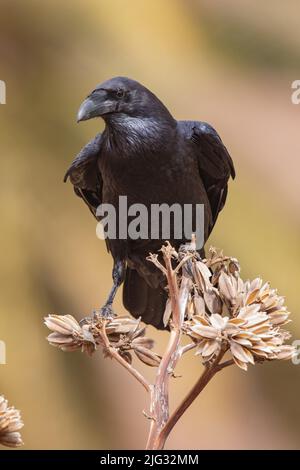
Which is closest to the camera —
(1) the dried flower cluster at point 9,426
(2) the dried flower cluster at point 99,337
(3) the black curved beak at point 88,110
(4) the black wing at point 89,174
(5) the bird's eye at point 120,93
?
(1) the dried flower cluster at point 9,426

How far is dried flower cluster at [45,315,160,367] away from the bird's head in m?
0.45

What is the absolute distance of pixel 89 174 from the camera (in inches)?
59.9

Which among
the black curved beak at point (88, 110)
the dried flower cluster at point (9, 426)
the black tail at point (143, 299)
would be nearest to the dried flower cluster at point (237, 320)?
the dried flower cluster at point (9, 426)

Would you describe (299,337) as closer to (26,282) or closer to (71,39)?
(26,282)

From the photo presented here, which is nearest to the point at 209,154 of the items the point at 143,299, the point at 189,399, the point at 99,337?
the point at 143,299

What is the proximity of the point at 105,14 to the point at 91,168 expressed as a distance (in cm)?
94

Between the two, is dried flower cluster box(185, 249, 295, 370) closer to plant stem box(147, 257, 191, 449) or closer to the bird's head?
plant stem box(147, 257, 191, 449)

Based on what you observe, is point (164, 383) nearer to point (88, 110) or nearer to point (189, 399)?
point (189, 399)

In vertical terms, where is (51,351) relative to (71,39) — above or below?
below

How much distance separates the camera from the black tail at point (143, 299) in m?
1.46

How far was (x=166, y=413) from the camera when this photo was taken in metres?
0.60

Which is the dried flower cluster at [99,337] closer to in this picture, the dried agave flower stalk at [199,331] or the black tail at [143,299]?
the dried agave flower stalk at [199,331]

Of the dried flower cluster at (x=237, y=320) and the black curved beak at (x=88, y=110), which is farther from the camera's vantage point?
the black curved beak at (x=88, y=110)

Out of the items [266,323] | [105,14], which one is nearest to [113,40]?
[105,14]
